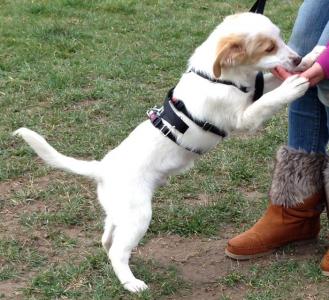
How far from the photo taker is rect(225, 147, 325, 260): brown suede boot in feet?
10.4

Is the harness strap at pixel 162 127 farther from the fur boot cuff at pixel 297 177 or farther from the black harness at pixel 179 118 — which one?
the fur boot cuff at pixel 297 177

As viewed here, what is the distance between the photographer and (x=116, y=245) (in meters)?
2.94

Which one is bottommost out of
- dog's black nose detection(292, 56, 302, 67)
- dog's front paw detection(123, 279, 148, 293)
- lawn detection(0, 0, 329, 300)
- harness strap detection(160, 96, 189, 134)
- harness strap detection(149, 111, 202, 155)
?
lawn detection(0, 0, 329, 300)

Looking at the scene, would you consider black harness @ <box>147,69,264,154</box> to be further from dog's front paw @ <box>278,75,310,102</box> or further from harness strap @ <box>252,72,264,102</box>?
dog's front paw @ <box>278,75,310,102</box>

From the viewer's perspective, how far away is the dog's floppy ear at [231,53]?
9.27 feet

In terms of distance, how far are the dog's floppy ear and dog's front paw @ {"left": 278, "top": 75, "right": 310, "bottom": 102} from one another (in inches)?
8.9

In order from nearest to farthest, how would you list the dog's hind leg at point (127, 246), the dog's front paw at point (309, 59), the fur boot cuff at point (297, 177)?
the dog's front paw at point (309, 59) → the dog's hind leg at point (127, 246) → the fur boot cuff at point (297, 177)

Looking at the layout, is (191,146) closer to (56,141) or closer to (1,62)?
(56,141)

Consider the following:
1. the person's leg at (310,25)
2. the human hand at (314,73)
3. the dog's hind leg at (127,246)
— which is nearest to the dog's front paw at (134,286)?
the dog's hind leg at (127,246)

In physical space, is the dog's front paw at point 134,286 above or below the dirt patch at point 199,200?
above

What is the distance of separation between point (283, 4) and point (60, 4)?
257 centimetres

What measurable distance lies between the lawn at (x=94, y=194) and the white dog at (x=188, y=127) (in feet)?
0.98

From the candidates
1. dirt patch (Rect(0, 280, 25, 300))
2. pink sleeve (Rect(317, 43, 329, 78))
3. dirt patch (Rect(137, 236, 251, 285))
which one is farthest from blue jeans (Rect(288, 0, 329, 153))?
dirt patch (Rect(0, 280, 25, 300))

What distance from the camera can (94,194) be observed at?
380 cm
